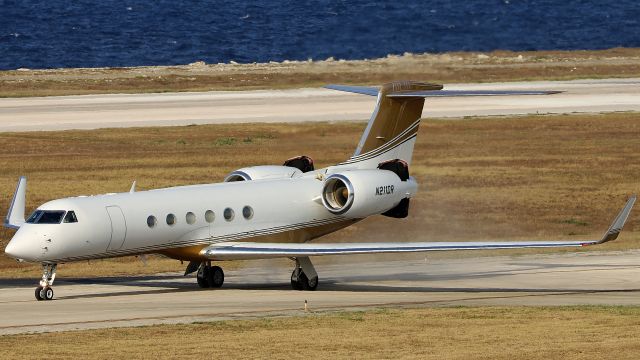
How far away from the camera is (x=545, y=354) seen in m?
23.5

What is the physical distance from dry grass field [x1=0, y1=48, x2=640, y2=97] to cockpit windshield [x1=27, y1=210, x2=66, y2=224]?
43311 mm

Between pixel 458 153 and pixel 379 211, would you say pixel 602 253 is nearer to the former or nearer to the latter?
pixel 379 211

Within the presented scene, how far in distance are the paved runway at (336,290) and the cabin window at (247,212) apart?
1.90 meters

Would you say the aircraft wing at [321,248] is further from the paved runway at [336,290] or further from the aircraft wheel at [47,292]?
the aircraft wheel at [47,292]

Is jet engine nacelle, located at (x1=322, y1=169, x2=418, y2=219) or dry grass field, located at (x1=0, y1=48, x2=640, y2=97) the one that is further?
dry grass field, located at (x1=0, y1=48, x2=640, y2=97)

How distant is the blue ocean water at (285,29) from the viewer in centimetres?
5916

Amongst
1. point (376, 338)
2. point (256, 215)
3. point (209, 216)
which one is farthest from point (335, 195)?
point (376, 338)

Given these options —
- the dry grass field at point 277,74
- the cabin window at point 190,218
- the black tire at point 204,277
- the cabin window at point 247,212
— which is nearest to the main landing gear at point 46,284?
the cabin window at point 190,218

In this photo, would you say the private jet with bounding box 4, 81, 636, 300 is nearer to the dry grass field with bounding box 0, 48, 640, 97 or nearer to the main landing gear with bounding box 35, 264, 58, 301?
→ the main landing gear with bounding box 35, 264, 58, 301

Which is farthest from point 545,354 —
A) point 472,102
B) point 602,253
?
point 472,102

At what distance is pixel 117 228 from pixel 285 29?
43.6 meters

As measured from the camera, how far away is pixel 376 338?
25.2 m

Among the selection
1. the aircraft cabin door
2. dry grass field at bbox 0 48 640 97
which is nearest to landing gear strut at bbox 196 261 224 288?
the aircraft cabin door

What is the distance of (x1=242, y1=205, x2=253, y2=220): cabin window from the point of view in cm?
3422
